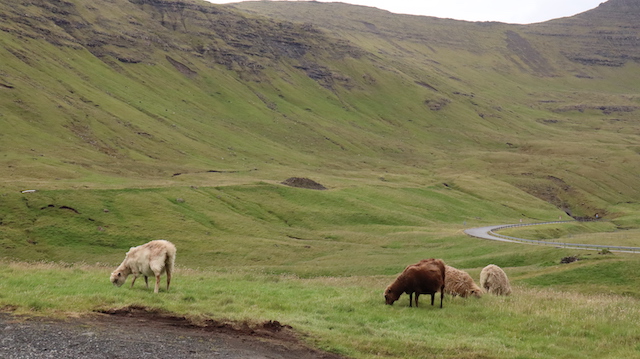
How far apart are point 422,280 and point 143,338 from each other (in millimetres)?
12428

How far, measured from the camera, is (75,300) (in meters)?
20.9

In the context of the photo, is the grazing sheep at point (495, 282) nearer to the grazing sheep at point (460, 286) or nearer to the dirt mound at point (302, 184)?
the grazing sheep at point (460, 286)

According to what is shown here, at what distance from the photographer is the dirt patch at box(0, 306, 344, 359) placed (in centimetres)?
1525

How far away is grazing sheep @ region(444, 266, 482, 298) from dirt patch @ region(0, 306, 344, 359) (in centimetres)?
1089

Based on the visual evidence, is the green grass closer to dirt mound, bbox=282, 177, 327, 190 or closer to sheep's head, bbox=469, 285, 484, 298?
sheep's head, bbox=469, 285, 484, 298

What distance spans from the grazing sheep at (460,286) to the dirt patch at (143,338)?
1089 cm

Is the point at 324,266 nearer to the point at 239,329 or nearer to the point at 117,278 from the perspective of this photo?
the point at 117,278

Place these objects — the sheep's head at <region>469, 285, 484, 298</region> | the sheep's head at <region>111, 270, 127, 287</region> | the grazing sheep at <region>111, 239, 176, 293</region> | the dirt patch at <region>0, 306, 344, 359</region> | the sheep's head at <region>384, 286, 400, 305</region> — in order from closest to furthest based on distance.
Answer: the dirt patch at <region>0, 306, 344, 359</region>, the sheep's head at <region>384, 286, 400, 305</region>, the grazing sheep at <region>111, 239, 176, 293</region>, the sheep's head at <region>111, 270, 127, 287</region>, the sheep's head at <region>469, 285, 484, 298</region>

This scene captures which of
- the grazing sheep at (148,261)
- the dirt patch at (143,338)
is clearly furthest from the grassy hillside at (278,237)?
the grazing sheep at (148,261)

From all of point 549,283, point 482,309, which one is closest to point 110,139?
point 549,283

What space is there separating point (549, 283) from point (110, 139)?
151621 millimetres

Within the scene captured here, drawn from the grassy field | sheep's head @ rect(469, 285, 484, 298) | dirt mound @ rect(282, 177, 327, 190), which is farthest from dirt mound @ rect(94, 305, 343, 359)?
dirt mound @ rect(282, 177, 327, 190)

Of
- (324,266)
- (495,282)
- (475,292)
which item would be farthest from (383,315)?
(324,266)

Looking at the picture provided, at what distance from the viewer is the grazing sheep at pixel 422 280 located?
23969mm
